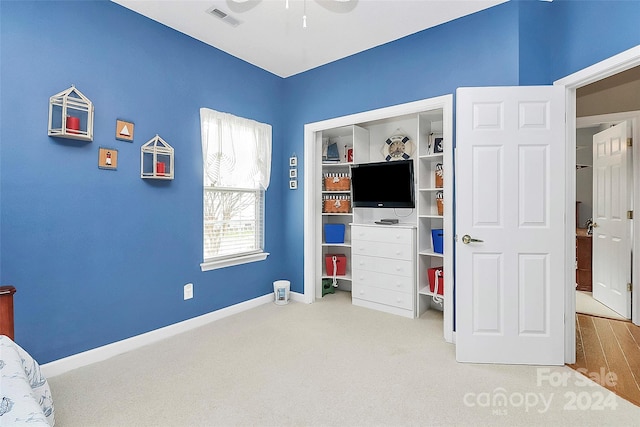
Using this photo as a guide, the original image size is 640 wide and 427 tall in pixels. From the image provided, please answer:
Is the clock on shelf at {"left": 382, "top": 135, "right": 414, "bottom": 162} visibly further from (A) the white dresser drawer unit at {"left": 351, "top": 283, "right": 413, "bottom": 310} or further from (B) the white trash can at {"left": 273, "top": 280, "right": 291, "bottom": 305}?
(B) the white trash can at {"left": 273, "top": 280, "right": 291, "bottom": 305}

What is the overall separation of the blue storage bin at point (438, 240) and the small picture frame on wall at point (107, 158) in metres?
3.11

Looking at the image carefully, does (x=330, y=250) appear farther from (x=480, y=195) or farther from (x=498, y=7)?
(x=498, y=7)

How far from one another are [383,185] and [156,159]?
241 centimetres

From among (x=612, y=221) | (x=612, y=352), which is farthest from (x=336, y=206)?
(x=612, y=221)

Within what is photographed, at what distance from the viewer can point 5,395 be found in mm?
1292

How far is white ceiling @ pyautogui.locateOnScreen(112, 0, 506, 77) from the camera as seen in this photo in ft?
9.02

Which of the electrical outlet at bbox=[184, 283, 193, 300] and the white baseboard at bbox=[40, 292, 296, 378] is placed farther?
the electrical outlet at bbox=[184, 283, 193, 300]

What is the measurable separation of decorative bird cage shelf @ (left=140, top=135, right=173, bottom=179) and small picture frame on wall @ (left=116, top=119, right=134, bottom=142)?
0.45ft

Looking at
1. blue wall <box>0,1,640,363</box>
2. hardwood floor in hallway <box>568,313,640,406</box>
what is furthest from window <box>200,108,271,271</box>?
hardwood floor in hallway <box>568,313,640,406</box>

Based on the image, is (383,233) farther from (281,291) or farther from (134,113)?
(134,113)

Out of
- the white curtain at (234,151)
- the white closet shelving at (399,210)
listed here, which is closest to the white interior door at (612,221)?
the white closet shelving at (399,210)

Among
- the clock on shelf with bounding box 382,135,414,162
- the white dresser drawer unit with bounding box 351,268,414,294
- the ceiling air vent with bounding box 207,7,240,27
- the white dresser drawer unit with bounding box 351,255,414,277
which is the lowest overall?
the white dresser drawer unit with bounding box 351,268,414,294

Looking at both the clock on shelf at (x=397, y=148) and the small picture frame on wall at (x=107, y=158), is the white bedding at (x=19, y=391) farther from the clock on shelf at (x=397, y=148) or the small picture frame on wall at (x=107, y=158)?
the clock on shelf at (x=397, y=148)

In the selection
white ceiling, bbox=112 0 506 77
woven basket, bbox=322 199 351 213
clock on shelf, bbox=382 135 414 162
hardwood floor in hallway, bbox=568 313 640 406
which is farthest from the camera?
woven basket, bbox=322 199 351 213
